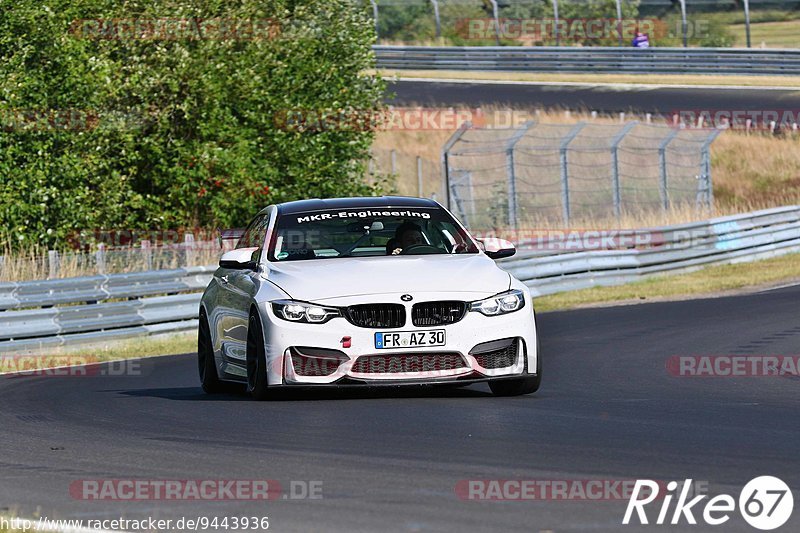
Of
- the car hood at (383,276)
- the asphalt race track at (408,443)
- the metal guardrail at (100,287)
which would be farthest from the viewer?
the metal guardrail at (100,287)

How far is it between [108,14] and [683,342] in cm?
1286

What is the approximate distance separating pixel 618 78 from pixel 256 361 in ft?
139

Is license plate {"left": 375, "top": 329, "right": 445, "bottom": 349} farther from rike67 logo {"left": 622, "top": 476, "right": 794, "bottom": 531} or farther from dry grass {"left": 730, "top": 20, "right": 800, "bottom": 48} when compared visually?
dry grass {"left": 730, "top": 20, "right": 800, "bottom": 48}

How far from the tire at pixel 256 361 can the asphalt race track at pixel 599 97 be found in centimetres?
3337

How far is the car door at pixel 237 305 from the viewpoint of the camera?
11.3m

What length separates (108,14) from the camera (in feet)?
82.9

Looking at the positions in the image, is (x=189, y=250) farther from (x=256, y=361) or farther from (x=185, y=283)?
(x=256, y=361)

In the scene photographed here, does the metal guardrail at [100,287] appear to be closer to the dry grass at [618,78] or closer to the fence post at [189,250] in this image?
the fence post at [189,250]

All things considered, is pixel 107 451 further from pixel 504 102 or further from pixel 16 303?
pixel 504 102

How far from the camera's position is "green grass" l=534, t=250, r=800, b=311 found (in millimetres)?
23859

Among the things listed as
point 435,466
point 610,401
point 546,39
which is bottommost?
point 546,39

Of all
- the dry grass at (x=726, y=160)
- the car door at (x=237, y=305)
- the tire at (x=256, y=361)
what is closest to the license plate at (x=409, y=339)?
the tire at (x=256, y=361)

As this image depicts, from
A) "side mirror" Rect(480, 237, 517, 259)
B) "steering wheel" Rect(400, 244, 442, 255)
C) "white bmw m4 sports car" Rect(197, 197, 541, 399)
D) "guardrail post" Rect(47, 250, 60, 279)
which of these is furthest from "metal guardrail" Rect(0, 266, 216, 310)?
"side mirror" Rect(480, 237, 517, 259)

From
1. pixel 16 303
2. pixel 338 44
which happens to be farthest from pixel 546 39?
pixel 16 303
